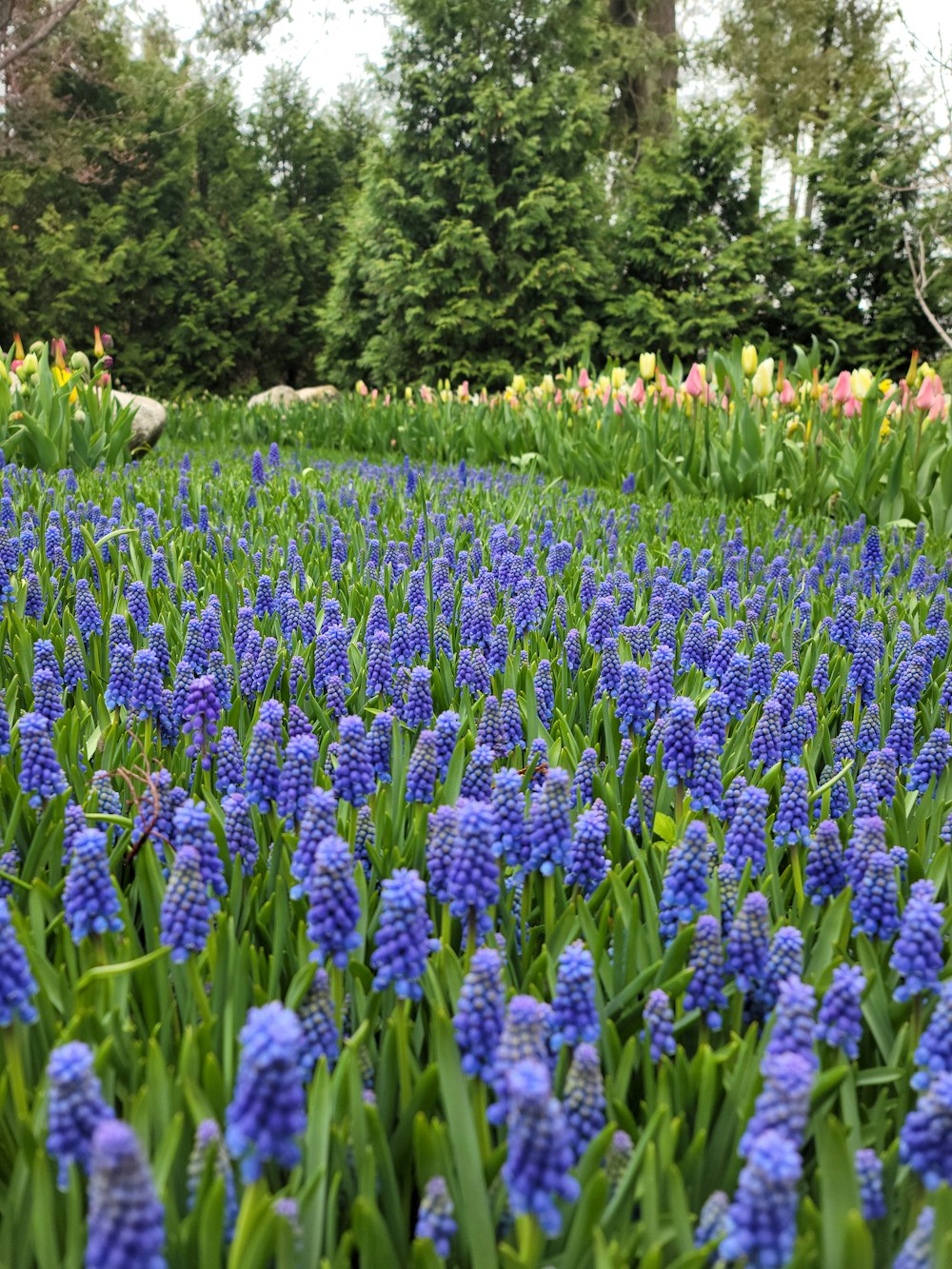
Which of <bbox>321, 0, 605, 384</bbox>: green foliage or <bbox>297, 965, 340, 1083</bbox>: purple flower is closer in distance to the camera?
<bbox>297, 965, 340, 1083</bbox>: purple flower

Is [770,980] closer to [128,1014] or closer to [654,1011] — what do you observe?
[654,1011]

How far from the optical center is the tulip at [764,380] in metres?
6.55

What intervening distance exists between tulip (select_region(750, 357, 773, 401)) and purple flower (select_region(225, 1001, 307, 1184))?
645cm

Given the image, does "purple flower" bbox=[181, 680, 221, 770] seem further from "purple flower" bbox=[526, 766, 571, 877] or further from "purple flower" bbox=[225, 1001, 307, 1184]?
"purple flower" bbox=[225, 1001, 307, 1184]

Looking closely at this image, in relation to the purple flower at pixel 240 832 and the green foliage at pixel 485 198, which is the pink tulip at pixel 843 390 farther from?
the green foliage at pixel 485 198

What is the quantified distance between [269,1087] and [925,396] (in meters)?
6.23

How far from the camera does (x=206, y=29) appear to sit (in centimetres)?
2153

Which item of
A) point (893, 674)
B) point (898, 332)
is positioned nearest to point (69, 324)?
point (898, 332)

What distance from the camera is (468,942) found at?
47.4 inches

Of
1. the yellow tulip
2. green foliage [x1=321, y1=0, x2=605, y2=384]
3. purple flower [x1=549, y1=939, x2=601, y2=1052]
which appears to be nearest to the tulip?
the yellow tulip

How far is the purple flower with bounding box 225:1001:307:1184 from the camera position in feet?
2.42

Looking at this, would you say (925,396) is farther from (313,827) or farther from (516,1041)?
(516,1041)

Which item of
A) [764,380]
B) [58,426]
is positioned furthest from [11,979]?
[764,380]

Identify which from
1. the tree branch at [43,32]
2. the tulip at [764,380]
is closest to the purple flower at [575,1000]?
the tulip at [764,380]
